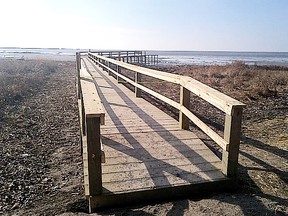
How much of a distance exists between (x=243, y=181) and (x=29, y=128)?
5961 millimetres

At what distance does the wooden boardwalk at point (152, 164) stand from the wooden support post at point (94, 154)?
0.36 feet

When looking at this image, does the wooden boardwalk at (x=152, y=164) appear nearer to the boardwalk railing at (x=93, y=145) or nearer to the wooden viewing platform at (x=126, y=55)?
the boardwalk railing at (x=93, y=145)

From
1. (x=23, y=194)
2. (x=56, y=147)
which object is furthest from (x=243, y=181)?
(x=56, y=147)

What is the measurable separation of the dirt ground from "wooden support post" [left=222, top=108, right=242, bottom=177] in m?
0.29

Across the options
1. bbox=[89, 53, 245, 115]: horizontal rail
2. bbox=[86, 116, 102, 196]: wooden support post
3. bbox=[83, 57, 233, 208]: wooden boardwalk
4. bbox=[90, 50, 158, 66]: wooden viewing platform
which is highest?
bbox=[90, 50, 158, 66]: wooden viewing platform

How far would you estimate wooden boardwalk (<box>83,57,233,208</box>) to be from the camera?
311 cm

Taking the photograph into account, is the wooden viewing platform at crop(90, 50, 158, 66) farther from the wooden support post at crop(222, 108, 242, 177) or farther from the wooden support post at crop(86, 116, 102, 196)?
the wooden support post at crop(86, 116, 102, 196)

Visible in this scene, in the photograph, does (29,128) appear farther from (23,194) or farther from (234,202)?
(234,202)

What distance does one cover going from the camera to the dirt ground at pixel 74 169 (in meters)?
3.01

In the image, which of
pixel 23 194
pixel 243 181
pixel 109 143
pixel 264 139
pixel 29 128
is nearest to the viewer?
pixel 243 181

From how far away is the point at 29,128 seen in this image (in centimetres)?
754

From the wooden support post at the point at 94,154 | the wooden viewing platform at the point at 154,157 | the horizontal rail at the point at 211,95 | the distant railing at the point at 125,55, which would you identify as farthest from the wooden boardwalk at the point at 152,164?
the distant railing at the point at 125,55

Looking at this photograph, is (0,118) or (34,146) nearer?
(34,146)

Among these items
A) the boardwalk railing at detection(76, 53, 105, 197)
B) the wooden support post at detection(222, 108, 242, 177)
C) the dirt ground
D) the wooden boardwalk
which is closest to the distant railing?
the dirt ground
